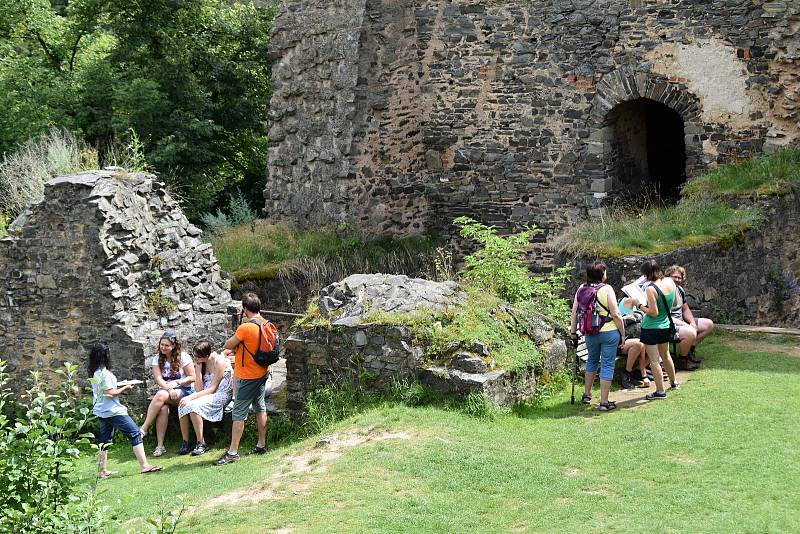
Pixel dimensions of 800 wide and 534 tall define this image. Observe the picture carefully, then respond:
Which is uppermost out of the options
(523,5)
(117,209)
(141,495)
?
(523,5)

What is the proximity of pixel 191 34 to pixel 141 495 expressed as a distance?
14774mm

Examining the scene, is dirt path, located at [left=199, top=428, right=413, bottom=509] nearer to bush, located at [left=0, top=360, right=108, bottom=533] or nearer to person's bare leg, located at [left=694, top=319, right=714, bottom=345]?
bush, located at [left=0, top=360, right=108, bottom=533]

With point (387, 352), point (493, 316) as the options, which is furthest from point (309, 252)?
point (387, 352)

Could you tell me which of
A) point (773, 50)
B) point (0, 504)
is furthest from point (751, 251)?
point (0, 504)

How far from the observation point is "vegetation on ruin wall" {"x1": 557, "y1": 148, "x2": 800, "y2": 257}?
13250 millimetres

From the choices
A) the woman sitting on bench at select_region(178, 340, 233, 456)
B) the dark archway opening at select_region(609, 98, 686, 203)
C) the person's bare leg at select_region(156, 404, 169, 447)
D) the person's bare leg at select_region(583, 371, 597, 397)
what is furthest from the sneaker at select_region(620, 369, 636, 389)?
the dark archway opening at select_region(609, 98, 686, 203)

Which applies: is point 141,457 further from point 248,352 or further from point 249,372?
point 248,352

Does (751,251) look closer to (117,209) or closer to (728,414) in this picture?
(728,414)

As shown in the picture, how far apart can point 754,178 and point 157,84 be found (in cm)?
1123

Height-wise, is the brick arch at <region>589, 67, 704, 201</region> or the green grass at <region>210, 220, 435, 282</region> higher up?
the brick arch at <region>589, 67, 704, 201</region>

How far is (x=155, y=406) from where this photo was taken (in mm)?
10867

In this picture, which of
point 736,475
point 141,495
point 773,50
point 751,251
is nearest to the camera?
point 736,475

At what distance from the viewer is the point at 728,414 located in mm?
9117

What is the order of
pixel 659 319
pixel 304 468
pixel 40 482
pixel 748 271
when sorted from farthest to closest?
pixel 748 271, pixel 659 319, pixel 304 468, pixel 40 482
